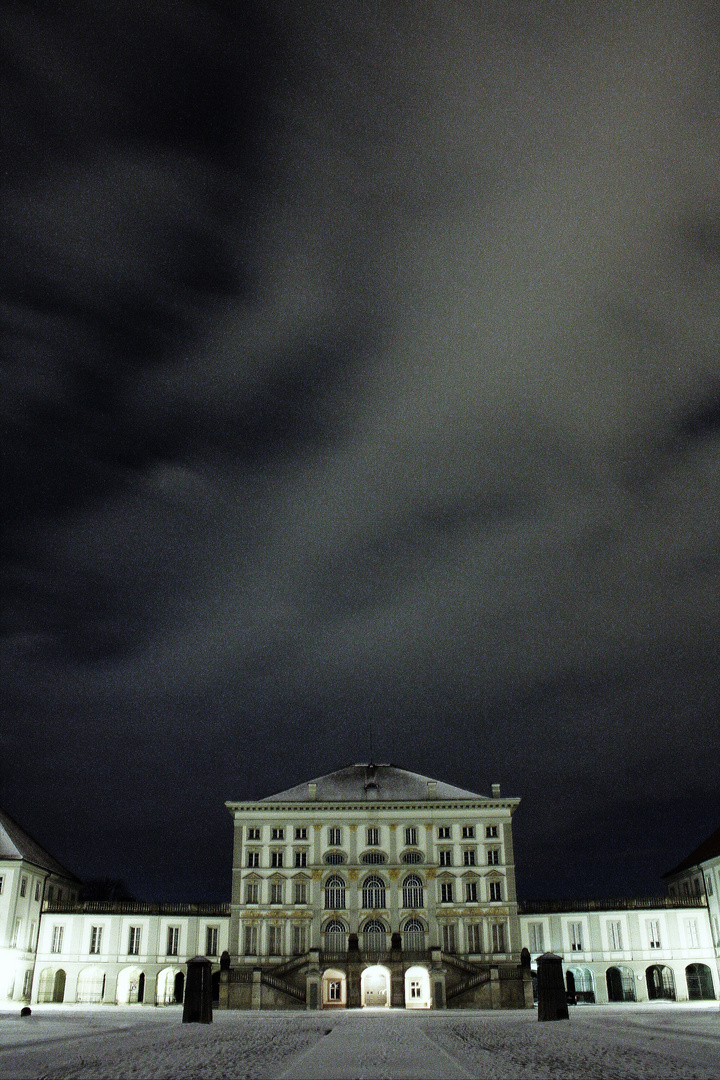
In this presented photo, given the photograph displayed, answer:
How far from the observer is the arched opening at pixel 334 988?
5538 cm

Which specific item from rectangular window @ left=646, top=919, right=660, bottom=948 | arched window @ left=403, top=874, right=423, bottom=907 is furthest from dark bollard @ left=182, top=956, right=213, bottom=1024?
rectangular window @ left=646, top=919, right=660, bottom=948

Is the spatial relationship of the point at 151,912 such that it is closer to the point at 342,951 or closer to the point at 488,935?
the point at 342,951

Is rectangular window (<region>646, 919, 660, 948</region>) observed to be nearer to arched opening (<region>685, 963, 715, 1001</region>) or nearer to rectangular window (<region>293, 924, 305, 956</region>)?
arched opening (<region>685, 963, 715, 1001</region>)

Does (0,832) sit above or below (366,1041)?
above

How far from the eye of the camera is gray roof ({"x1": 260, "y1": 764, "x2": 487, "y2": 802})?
63344 mm

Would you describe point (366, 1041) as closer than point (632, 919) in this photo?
Yes

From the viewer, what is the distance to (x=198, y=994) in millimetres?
29750

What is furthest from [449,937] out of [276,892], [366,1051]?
[366,1051]

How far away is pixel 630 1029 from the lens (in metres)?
24.7

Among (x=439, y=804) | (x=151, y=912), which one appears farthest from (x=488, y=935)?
(x=151, y=912)

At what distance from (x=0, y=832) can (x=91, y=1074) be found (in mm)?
49237

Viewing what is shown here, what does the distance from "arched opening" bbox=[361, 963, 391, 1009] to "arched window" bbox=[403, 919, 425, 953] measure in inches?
109

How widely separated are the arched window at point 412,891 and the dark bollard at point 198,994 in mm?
32144

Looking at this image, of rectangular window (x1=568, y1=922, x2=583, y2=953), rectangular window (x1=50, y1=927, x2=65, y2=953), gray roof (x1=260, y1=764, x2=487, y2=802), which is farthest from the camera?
gray roof (x1=260, y1=764, x2=487, y2=802)
